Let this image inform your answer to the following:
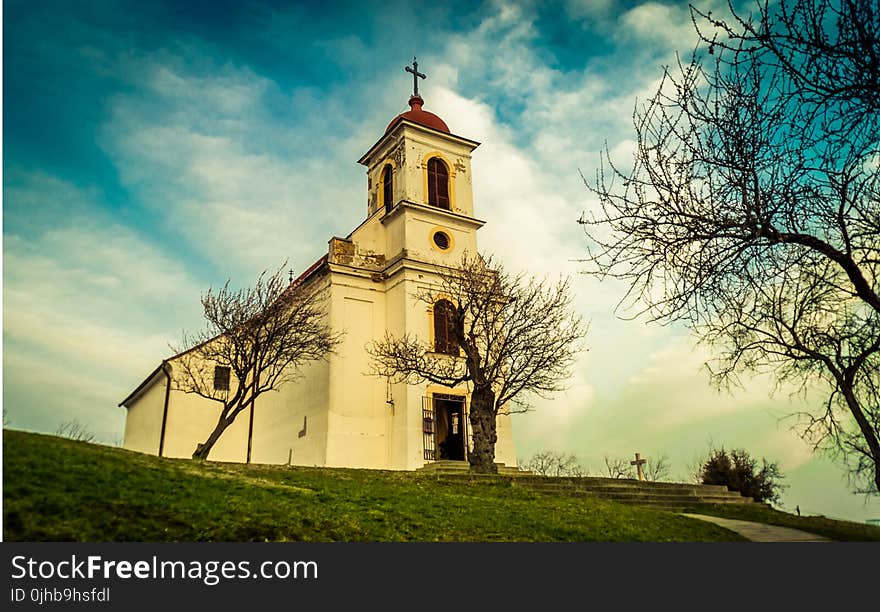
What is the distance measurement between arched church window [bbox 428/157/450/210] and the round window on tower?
1.35 meters

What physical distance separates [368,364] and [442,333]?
10.2 feet

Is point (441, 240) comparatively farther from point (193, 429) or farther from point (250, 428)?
point (193, 429)

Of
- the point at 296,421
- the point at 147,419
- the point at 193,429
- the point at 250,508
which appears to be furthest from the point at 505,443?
the point at 250,508

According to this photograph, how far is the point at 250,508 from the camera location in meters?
9.22

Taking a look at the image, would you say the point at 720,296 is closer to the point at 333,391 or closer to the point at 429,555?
the point at 429,555

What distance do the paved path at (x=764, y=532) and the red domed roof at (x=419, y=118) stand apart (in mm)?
19737

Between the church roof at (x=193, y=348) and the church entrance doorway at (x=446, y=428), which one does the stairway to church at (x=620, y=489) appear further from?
the church roof at (x=193, y=348)

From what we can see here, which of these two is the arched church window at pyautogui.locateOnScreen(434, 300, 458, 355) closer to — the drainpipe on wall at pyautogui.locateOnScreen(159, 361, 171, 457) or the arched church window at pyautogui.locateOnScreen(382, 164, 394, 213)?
the arched church window at pyautogui.locateOnScreen(382, 164, 394, 213)

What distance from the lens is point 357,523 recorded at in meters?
9.72

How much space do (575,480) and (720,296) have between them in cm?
1242

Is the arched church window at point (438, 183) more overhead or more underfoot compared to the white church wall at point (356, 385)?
more overhead

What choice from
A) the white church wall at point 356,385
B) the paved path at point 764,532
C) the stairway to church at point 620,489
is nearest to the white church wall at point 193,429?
the white church wall at point 356,385

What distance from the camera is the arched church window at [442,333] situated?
25.1 m

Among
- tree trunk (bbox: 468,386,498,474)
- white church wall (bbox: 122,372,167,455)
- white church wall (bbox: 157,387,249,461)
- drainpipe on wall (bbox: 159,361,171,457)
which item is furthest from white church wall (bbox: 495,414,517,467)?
white church wall (bbox: 122,372,167,455)
